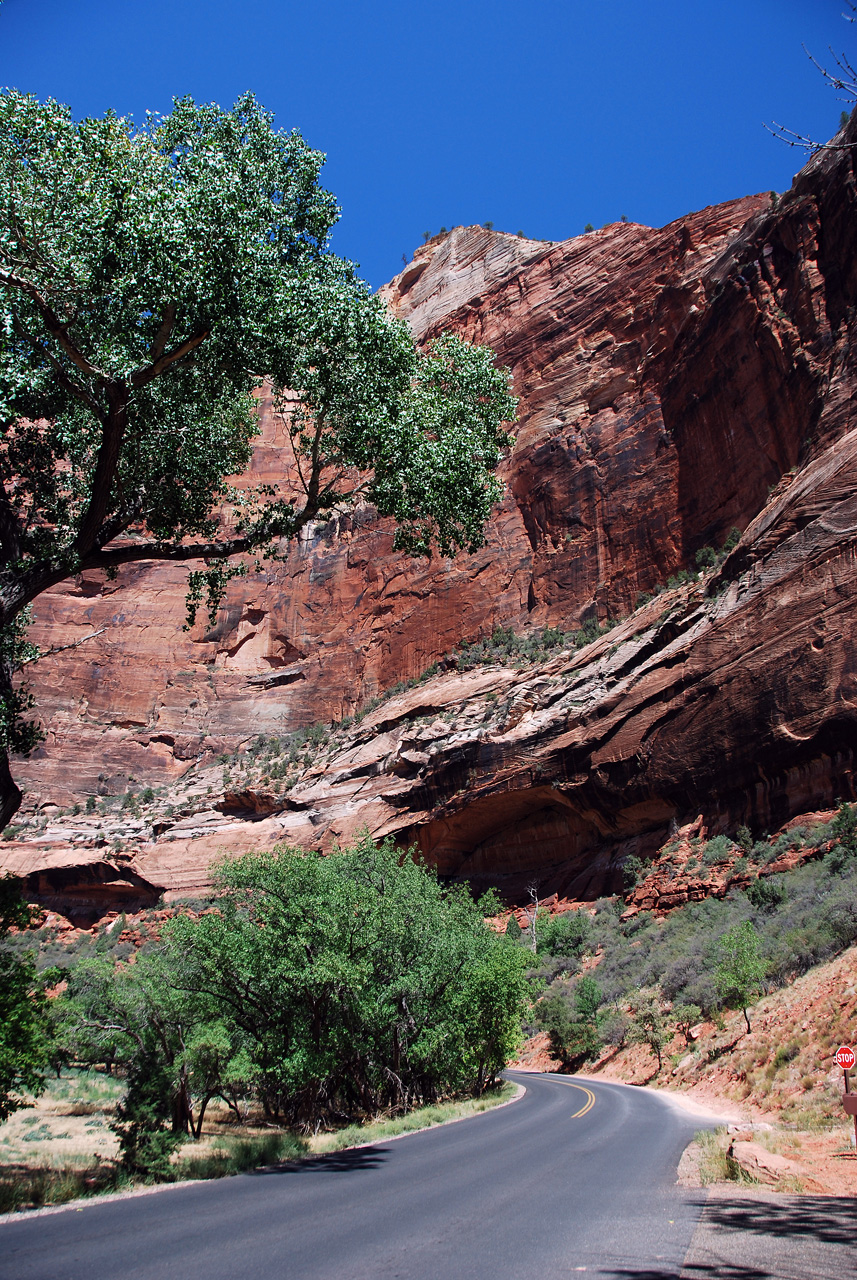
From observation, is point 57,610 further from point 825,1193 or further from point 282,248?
point 825,1193

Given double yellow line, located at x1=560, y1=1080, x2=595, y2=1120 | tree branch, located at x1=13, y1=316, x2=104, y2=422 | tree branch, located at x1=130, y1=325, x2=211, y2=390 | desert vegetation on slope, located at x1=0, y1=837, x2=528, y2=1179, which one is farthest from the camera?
double yellow line, located at x1=560, y1=1080, x2=595, y2=1120

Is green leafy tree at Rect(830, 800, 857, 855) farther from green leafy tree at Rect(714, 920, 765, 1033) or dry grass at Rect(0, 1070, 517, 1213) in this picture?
dry grass at Rect(0, 1070, 517, 1213)

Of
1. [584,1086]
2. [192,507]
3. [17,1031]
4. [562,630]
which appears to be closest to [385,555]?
[562,630]

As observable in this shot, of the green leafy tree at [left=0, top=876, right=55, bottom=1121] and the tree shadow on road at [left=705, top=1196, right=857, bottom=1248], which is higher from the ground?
the green leafy tree at [left=0, top=876, right=55, bottom=1121]

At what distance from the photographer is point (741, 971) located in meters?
17.3

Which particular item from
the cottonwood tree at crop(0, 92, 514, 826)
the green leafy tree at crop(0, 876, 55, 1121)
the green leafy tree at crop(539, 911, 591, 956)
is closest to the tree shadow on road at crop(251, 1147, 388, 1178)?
the green leafy tree at crop(0, 876, 55, 1121)

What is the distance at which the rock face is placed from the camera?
26406mm

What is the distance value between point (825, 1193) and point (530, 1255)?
388 centimetres

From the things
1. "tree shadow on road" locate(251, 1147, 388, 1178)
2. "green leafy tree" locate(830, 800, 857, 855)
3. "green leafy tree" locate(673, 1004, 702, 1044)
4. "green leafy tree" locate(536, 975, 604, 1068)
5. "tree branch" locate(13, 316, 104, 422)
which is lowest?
"green leafy tree" locate(536, 975, 604, 1068)

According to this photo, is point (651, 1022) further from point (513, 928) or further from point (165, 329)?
point (165, 329)

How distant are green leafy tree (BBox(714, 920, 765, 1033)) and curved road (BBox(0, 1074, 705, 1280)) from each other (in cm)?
747

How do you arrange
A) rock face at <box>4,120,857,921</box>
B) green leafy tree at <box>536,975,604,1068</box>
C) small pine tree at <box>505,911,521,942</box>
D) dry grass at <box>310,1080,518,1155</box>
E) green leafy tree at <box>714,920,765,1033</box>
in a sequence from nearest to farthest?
1. dry grass at <box>310,1080,518,1155</box>
2. green leafy tree at <box>714,920,765,1033</box>
3. green leafy tree at <box>536,975,604,1068</box>
4. rock face at <box>4,120,857,921</box>
5. small pine tree at <box>505,911,521,942</box>

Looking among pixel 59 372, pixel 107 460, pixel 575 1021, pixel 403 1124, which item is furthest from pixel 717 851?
pixel 59 372

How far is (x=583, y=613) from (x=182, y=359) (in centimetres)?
3650
